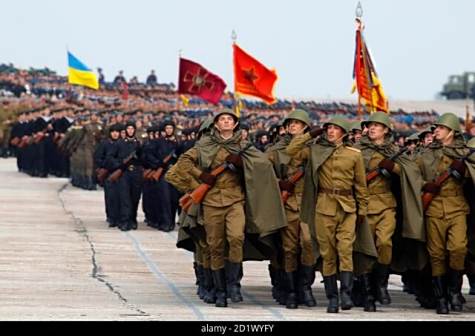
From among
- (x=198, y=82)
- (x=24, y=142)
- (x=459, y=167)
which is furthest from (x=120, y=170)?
(x=24, y=142)

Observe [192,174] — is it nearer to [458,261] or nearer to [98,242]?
[458,261]

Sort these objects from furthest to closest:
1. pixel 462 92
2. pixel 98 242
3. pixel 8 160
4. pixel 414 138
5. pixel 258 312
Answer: pixel 462 92, pixel 8 160, pixel 98 242, pixel 414 138, pixel 258 312

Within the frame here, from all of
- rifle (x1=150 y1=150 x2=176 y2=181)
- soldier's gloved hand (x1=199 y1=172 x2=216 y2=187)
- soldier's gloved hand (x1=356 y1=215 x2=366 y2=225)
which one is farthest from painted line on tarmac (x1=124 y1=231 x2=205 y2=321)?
soldier's gloved hand (x1=356 y1=215 x2=366 y2=225)

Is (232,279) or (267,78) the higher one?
(267,78)

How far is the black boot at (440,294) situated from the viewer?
1692cm

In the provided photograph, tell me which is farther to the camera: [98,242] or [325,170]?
[98,242]

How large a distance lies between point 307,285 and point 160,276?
341 cm

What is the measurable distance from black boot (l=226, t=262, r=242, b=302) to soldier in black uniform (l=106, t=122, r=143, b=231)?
1106cm

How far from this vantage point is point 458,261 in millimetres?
17047

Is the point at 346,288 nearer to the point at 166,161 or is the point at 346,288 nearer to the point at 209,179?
the point at 209,179

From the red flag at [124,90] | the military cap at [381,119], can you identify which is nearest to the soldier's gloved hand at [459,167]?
the military cap at [381,119]

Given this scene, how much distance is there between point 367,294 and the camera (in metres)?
Answer: 17.0
